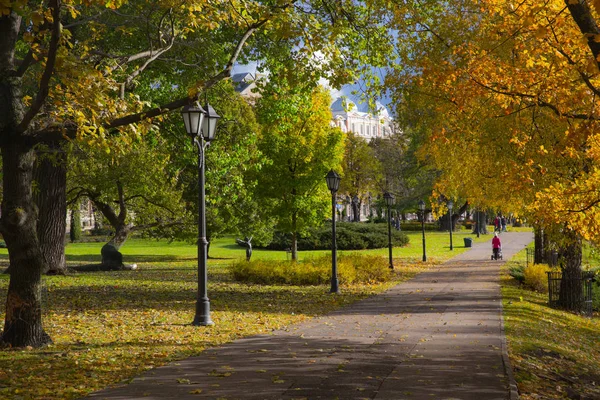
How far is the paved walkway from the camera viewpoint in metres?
7.24

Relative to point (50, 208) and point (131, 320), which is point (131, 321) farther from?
point (50, 208)

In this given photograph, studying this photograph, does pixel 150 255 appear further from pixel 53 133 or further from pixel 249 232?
pixel 53 133

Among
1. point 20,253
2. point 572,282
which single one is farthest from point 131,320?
point 572,282

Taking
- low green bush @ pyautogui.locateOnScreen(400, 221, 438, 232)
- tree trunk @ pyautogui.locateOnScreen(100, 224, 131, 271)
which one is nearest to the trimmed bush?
tree trunk @ pyautogui.locateOnScreen(100, 224, 131, 271)

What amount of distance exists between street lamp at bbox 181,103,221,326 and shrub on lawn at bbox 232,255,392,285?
893 cm

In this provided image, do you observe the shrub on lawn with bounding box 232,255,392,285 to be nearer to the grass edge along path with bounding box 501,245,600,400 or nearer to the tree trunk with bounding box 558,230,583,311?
the grass edge along path with bounding box 501,245,600,400

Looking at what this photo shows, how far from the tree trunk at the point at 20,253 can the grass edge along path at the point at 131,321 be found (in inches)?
12.6

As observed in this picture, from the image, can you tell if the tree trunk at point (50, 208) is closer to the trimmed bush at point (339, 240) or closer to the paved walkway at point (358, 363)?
the paved walkway at point (358, 363)

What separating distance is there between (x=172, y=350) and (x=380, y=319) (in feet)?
16.9

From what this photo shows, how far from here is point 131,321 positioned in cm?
1259

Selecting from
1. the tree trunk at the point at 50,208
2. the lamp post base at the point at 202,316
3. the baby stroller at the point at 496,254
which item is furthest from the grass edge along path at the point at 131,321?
the baby stroller at the point at 496,254

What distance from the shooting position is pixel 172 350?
966 cm

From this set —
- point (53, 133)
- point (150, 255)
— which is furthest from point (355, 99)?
point (150, 255)

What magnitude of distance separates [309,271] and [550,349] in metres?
10.5
